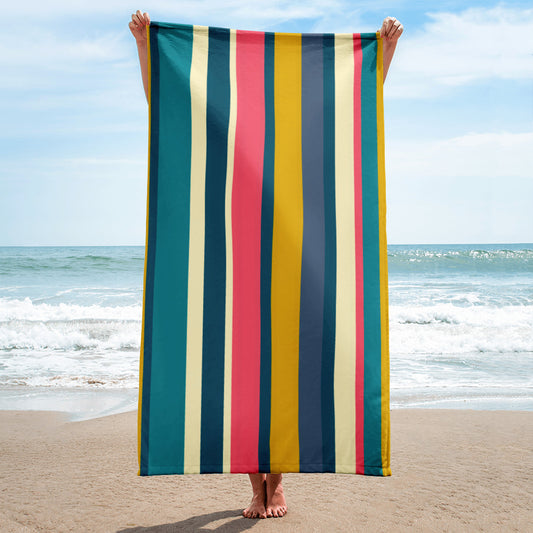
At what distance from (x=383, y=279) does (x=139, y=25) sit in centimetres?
145

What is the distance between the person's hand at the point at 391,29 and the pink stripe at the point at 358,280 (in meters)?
0.10

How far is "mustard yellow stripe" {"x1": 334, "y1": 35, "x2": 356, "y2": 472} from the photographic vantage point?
2.12 m

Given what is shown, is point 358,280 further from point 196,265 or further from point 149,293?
point 149,293

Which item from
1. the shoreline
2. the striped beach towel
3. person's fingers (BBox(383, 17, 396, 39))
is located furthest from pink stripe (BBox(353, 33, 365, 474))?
the shoreline

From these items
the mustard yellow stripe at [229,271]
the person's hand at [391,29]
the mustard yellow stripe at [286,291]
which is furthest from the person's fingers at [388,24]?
the mustard yellow stripe at [229,271]

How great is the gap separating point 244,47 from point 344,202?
2.49 feet

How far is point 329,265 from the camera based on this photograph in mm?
2141

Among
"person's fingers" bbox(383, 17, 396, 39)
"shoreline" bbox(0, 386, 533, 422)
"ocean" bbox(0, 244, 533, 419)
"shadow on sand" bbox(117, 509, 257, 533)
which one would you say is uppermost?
"person's fingers" bbox(383, 17, 396, 39)

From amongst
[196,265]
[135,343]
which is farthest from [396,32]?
[135,343]

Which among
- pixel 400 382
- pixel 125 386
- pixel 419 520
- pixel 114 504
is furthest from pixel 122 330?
pixel 419 520

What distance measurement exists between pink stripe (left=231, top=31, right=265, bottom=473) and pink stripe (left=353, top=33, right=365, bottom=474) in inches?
15.5

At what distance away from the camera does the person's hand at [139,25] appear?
2.13m

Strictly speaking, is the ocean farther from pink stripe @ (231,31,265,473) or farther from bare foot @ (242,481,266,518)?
pink stripe @ (231,31,265,473)

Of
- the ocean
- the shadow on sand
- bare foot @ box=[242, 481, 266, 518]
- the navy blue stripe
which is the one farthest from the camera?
the ocean
